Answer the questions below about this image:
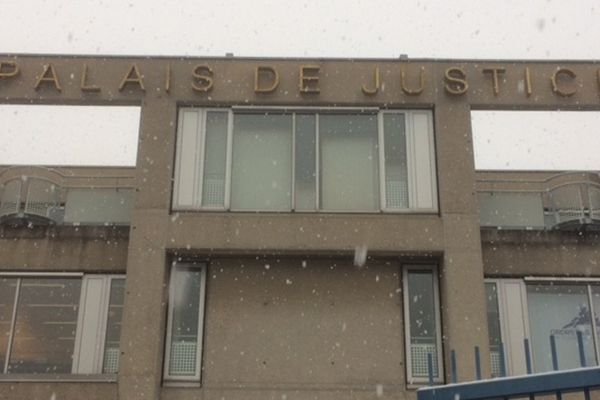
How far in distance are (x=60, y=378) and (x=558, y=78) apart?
33.3 feet

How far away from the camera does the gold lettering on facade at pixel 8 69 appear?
45.0 feet

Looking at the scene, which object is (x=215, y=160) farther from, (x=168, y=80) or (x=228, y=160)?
(x=168, y=80)

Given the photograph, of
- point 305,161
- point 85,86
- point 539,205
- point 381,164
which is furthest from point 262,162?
point 539,205

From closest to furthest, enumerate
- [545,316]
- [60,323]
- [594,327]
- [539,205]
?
[594,327]
[60,323]
[545,316]
[539,205]

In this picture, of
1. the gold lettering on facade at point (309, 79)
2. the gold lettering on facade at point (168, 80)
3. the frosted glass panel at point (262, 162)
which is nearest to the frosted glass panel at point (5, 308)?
the frosted glass panel at point (262, 162)

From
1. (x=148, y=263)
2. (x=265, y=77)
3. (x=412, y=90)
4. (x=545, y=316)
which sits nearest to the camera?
(x=148, y=263)

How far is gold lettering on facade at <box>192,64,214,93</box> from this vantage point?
44.5 ft

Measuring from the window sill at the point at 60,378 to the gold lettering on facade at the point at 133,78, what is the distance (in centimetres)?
509

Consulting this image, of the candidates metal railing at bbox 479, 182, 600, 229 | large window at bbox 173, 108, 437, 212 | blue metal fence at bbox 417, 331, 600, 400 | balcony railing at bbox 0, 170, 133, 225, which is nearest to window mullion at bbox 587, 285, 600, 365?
metal railing at bbox 479, 182, 600, 229

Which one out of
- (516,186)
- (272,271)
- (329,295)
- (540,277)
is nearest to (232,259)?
(272,271)

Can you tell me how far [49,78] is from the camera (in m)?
13.7

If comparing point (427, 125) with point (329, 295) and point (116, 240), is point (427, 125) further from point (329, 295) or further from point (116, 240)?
point (116, 240)

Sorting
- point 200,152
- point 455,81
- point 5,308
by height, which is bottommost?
point 5,308

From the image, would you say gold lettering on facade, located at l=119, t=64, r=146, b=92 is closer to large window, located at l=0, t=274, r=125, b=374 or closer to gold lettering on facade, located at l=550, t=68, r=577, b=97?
large window, located at l=0, t=274, r=125, b=374
